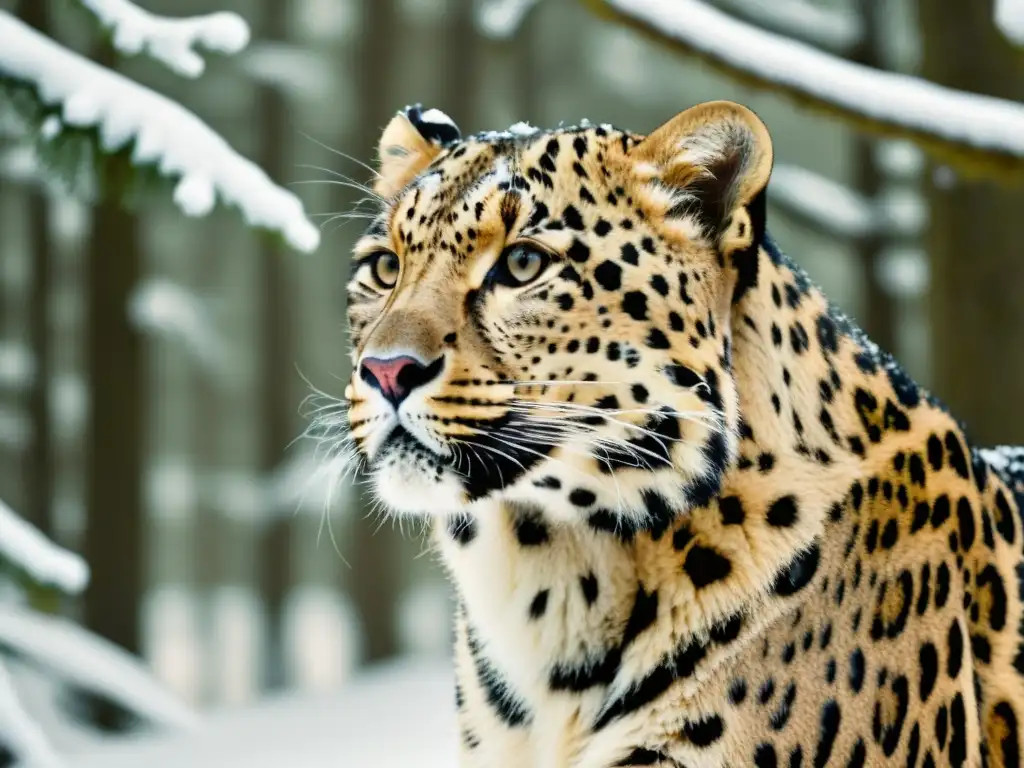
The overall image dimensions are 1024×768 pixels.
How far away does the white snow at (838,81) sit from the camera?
366 centimetres

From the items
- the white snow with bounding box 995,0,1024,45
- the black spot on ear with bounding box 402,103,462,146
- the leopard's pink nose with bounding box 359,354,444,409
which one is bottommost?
the leopard's pink nose with bounding box 359,354,444,409

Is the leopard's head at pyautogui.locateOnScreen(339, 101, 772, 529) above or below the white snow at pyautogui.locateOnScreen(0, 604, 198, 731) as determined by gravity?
above

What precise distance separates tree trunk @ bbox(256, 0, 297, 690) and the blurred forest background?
3 cm

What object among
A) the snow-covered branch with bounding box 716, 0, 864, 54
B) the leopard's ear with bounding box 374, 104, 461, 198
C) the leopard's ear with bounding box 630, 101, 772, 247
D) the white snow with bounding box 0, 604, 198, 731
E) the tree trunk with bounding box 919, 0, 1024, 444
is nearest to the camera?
the leopard's ear with bounding box 630, 101, 772, 247

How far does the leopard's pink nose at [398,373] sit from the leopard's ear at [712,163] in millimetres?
697

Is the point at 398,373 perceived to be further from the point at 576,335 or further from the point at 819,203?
the point at 819,203

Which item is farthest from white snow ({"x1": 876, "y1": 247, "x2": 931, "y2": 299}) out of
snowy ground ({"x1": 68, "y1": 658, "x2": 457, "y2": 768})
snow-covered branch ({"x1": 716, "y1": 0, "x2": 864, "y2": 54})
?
snowy ground ({"x1": 68, "y1": 658, "x2": 457, "y2": 768})

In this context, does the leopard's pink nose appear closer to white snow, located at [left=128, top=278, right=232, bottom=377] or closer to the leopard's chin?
the leopard's chin

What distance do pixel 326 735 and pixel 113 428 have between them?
10.1 feet

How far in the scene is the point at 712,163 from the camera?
3.00 metres

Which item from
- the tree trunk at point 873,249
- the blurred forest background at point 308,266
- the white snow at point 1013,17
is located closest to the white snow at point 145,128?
the white snow at point 1013,17

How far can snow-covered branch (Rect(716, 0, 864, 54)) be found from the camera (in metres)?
9.83

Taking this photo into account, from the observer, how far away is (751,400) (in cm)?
299

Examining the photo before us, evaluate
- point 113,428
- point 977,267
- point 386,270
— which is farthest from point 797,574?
point 113,428
